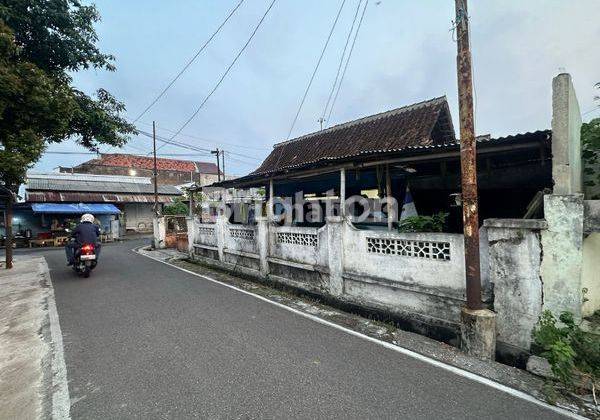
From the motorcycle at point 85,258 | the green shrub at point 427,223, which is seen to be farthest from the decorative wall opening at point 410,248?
the motorcycle at point 85,258

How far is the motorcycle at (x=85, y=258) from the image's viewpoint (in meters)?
9.65

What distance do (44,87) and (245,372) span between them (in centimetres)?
783

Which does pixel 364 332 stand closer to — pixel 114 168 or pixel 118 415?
pixel 118 415

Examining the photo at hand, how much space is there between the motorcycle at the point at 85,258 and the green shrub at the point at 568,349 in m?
11.2

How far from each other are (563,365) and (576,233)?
1.51 m

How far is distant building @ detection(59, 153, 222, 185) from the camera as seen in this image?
38344mm

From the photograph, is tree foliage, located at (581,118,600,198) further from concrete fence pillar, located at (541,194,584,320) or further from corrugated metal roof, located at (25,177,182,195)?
corrugated metal roof, located at (25,177,182,195)

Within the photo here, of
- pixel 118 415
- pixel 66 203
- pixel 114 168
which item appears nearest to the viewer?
pixel 118 415

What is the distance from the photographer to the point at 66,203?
79.2ft

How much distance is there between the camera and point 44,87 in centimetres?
715

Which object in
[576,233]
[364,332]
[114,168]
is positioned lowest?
[364,332]

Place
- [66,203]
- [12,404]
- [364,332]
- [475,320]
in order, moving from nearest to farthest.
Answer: [12,404] → [475,320] → [364,332] → [66,203]

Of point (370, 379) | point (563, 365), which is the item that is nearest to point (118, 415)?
point (370, 379)

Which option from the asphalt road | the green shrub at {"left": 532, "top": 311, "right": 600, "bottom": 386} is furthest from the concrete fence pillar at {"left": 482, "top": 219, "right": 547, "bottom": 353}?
the asphalt road
